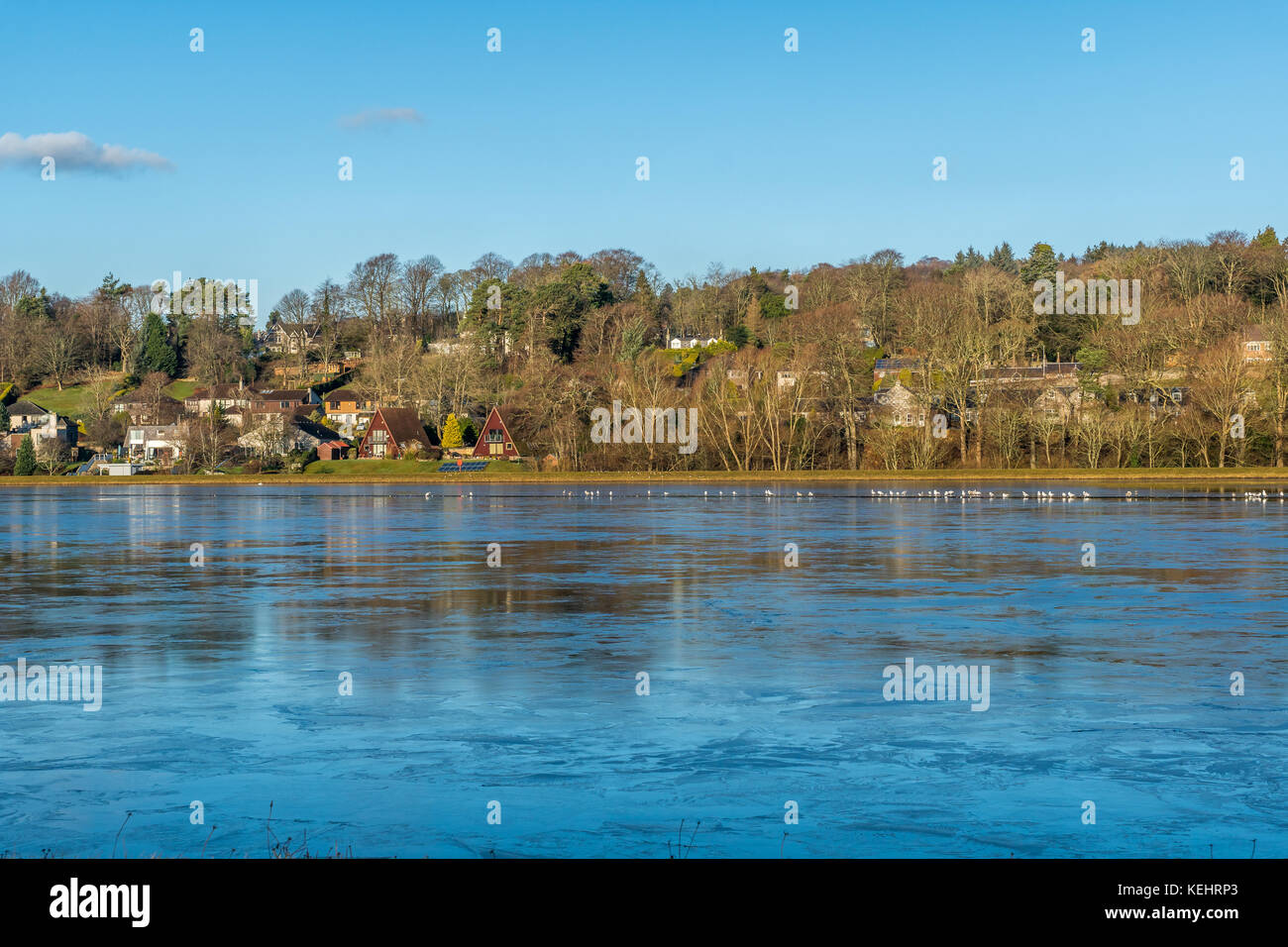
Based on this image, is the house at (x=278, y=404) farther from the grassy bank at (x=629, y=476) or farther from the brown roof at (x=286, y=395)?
the grassy bank at (x=629, y=476)

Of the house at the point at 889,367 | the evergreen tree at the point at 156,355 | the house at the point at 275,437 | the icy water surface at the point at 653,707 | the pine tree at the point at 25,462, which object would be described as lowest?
the icy water surface at the point at 653,707

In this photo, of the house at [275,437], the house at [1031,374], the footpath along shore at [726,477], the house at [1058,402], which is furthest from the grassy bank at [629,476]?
the house at [1031,374]

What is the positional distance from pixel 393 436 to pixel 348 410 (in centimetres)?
2959

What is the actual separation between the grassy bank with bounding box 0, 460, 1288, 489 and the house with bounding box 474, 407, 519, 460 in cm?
516

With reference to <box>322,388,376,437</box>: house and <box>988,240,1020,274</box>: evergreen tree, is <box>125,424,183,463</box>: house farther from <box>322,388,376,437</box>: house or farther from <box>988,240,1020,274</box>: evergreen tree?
<box>988,240,1020,274</box>: evergreen tree

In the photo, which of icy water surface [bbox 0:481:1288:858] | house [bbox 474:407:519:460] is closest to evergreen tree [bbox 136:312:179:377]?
house [bbox 474:407:519:460]

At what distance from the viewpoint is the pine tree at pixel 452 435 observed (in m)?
126

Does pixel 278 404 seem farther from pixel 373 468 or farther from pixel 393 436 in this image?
pixel 373 468

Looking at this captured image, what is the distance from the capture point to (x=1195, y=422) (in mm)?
87312

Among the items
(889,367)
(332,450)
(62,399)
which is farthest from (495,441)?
(62,399)

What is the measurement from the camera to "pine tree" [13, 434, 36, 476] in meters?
117

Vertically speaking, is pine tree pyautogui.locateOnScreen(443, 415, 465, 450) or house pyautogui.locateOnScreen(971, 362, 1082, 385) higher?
house pyautogui.locateOnScreen(971, 362, 1082, 385)

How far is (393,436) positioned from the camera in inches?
5123

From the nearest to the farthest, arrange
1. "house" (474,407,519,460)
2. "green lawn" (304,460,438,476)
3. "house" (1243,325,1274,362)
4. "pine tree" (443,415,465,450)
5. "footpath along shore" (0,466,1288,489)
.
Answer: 1. "footpath along shore" (0,466,1288,489)
2. "house" (1243,325,1274,362)
3. "green lawn" (304,460,438,476)
4. "house" (474,407,519,460)
5. "pine tree" (443,415,465,450)
